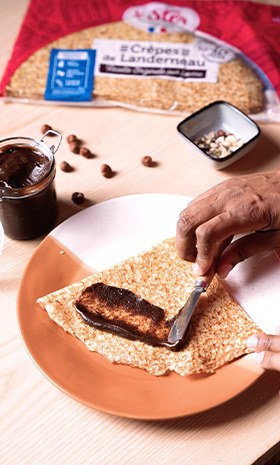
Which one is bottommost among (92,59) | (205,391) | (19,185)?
(205,391)

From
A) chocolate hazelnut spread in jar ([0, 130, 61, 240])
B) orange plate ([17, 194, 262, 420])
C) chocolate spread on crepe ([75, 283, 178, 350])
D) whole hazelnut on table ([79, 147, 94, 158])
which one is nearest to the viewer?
orange plate ([17, 194, 262, 420])

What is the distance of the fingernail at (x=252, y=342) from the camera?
1.11 meters

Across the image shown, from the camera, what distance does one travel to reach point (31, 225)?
135cm

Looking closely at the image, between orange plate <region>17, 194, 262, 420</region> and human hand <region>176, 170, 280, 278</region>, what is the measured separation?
25 cm

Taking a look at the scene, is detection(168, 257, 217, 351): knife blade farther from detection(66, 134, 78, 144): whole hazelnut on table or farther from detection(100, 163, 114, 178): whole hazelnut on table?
detection(66, 134, 78, 144): whole hazelnut on table

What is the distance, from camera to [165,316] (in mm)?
1185

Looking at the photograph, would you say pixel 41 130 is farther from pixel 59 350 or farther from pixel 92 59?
pixel 59 350

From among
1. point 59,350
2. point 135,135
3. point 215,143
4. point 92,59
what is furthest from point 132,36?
point 59,350

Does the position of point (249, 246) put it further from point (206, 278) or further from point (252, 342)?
point (252, 342)

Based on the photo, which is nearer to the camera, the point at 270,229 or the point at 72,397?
the point at 72,397

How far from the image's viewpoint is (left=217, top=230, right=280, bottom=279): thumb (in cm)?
125

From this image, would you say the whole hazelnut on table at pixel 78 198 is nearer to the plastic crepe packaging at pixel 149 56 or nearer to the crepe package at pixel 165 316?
the crepe package at pixel 165 316

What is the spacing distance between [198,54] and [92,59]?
0.37 metres

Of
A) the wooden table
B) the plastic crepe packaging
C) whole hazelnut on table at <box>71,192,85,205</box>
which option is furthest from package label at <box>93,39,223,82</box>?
the wooden table
